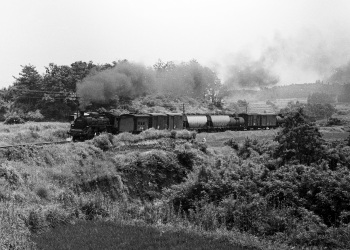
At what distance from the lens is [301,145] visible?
106ft

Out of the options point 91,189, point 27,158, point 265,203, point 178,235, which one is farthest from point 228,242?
point 27,158

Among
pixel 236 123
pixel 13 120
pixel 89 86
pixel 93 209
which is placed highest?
pixel 89 86

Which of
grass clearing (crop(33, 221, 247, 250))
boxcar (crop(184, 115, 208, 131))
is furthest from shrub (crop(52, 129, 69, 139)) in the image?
grass clearing (crop(33, 221, 247, 250))

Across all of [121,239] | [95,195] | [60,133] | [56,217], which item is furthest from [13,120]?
[121,239]

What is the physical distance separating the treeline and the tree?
67.1ft

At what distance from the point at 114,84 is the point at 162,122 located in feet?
27.0

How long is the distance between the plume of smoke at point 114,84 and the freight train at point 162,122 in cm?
473

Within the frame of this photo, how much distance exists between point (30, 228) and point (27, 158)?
9.90m

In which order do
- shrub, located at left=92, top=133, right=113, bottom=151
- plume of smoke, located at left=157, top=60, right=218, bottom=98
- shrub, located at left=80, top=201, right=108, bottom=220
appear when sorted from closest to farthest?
shrub, located at left=80, top=201, right=108, bottom=220, shrub, located at left=92, top=133, right=113, bottom=151, plume of smoke, located at left=157, top=60, right=218, bottom=98

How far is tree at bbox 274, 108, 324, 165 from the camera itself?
31.3 m

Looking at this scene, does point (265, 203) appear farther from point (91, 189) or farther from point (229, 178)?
point (91, 189)

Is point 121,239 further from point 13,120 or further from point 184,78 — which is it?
point 184,78

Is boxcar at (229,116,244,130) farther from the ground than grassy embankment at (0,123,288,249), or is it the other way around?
boxcar at (229,116,244,130)

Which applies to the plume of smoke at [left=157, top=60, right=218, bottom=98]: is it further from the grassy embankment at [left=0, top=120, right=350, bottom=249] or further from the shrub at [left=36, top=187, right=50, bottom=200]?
the shrub at [left=36, top=187, right=50, bottom=200]
